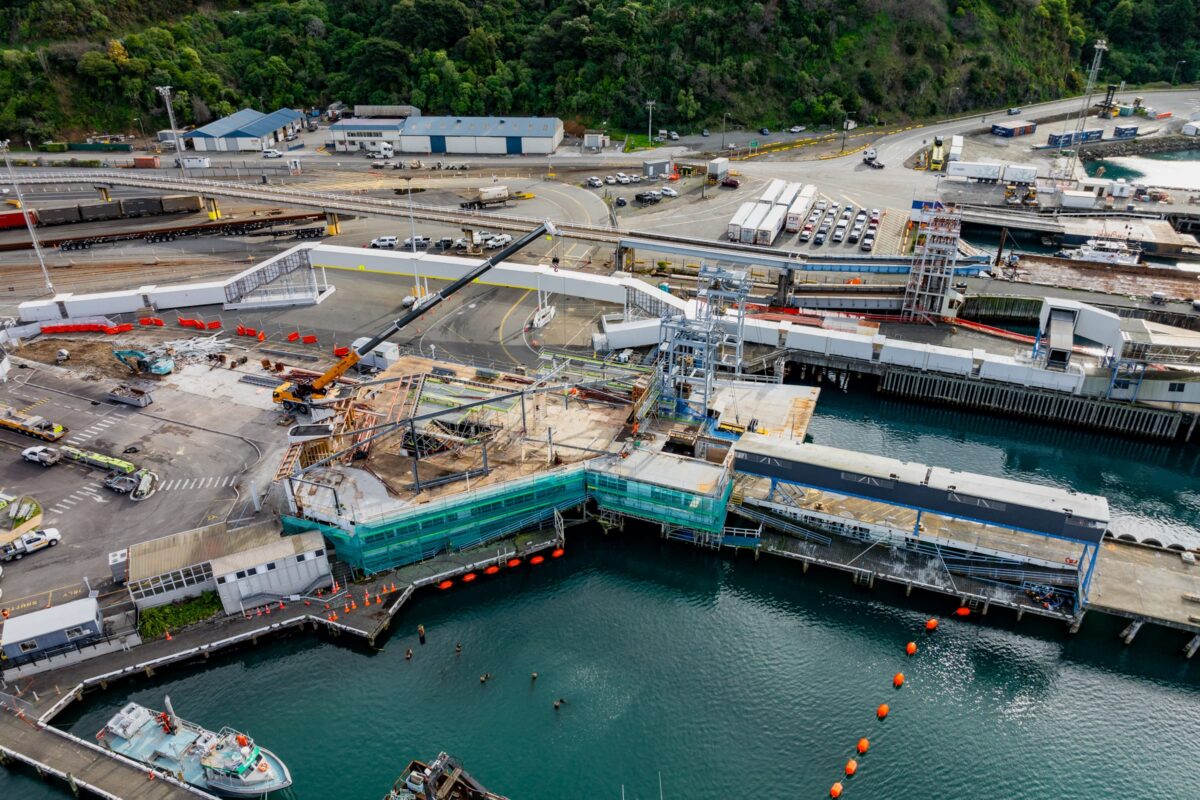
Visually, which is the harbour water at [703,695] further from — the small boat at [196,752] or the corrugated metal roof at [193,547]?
the corrugated metal roof at [193,547]

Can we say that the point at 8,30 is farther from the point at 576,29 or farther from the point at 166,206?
the point at 576,29

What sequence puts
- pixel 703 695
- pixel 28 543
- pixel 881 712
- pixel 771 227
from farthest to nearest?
pixel 771 227 → pixel 28 543 → pixel 703 695 → pixel 881 712

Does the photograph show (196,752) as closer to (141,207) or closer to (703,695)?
(703,695)

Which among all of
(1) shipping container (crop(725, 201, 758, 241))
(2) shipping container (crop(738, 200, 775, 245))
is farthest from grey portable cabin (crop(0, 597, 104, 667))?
(2) shipping container (crop(738, 200, 775, 245))

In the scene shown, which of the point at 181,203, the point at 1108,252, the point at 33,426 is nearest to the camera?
the point at 33,426

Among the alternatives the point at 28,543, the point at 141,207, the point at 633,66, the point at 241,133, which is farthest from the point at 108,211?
the point at 633,66

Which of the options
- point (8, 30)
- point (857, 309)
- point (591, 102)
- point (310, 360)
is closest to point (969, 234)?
point (857, 309)

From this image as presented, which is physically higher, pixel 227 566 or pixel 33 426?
pixel 33 426

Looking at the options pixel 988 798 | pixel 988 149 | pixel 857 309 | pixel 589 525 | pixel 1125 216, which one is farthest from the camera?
pixel 988 149
